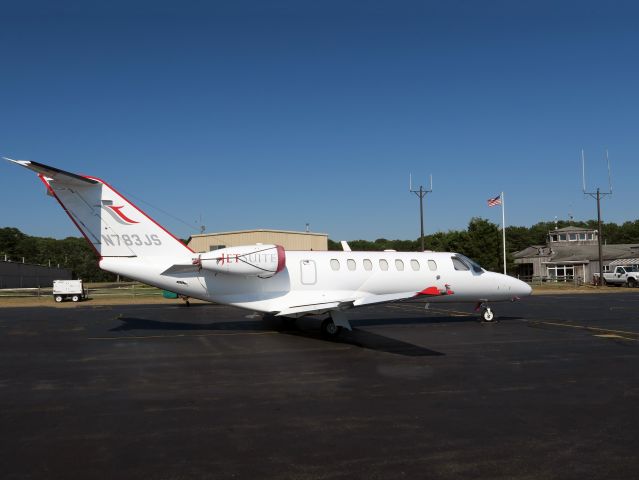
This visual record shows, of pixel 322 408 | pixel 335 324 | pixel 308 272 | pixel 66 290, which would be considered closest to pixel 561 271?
pixel 66 290

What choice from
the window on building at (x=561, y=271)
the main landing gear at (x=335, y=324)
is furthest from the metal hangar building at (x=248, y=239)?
the window on building at (x=561, y=271)

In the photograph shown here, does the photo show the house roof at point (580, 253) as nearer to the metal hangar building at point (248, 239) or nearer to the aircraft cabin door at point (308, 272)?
the metal hangar building at point (248, 239)

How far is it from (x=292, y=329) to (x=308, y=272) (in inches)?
95.1

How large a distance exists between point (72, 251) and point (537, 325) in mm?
144080

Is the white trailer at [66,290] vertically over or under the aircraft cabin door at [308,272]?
under

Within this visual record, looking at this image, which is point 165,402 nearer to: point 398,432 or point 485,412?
point 398,432

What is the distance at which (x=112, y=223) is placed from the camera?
15172 mm

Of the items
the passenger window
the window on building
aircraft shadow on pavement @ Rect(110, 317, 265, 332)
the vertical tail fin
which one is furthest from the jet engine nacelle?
the window on building

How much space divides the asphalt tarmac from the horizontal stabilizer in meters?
4.72

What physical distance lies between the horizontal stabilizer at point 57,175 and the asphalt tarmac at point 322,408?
15.5ft

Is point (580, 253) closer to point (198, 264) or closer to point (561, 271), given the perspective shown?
point (561, 271)

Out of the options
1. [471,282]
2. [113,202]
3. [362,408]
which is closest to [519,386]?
[362,408]

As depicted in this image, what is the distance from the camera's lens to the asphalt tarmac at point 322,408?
5.36 metres

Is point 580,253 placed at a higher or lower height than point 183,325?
higher
